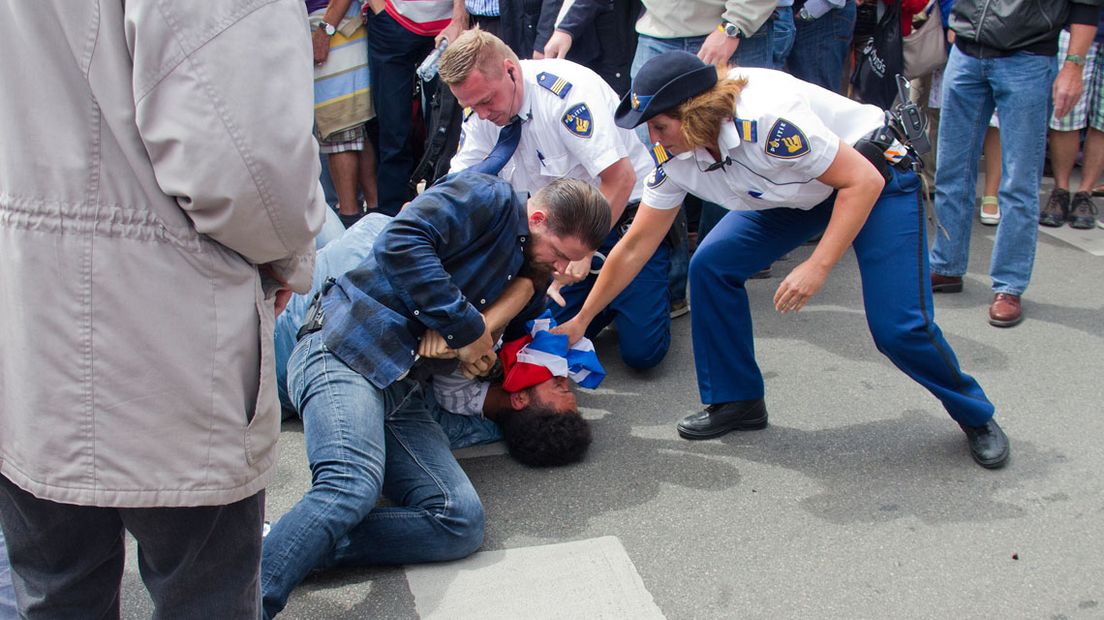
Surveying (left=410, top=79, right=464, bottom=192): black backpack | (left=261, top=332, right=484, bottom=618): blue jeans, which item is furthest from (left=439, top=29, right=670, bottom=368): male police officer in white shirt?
(left=261, top=332, right=484, bottom=618): blue jeans

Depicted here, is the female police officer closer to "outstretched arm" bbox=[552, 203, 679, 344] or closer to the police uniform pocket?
"outstretched arm" bbox=[552, 203, 679, 344]

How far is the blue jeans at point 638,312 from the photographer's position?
393 centimetres

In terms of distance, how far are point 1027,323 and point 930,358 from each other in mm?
1604

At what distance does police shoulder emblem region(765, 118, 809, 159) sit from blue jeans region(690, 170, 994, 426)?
0.40m

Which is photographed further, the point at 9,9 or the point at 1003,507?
the point at 1003,507

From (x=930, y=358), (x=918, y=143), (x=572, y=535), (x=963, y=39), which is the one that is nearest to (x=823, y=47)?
(x=963, y=39)

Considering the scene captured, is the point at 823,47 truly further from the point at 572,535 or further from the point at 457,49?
the point at 572,535

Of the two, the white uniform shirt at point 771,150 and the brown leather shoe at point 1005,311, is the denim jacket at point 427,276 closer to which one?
the white uniform shirt at point 771,150

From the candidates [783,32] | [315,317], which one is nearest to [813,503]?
[315,317]

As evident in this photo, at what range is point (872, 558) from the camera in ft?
8.87

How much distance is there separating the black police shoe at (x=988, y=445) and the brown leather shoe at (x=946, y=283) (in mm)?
1588

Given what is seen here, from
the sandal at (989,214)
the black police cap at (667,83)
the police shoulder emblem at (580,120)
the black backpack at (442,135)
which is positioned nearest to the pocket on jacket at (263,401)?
the black police cap at (667,83)

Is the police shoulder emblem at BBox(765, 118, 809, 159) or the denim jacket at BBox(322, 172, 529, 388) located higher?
the police shoulder emblem at BBox(765, 118, 809, 159)

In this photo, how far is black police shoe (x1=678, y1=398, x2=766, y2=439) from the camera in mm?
3449
